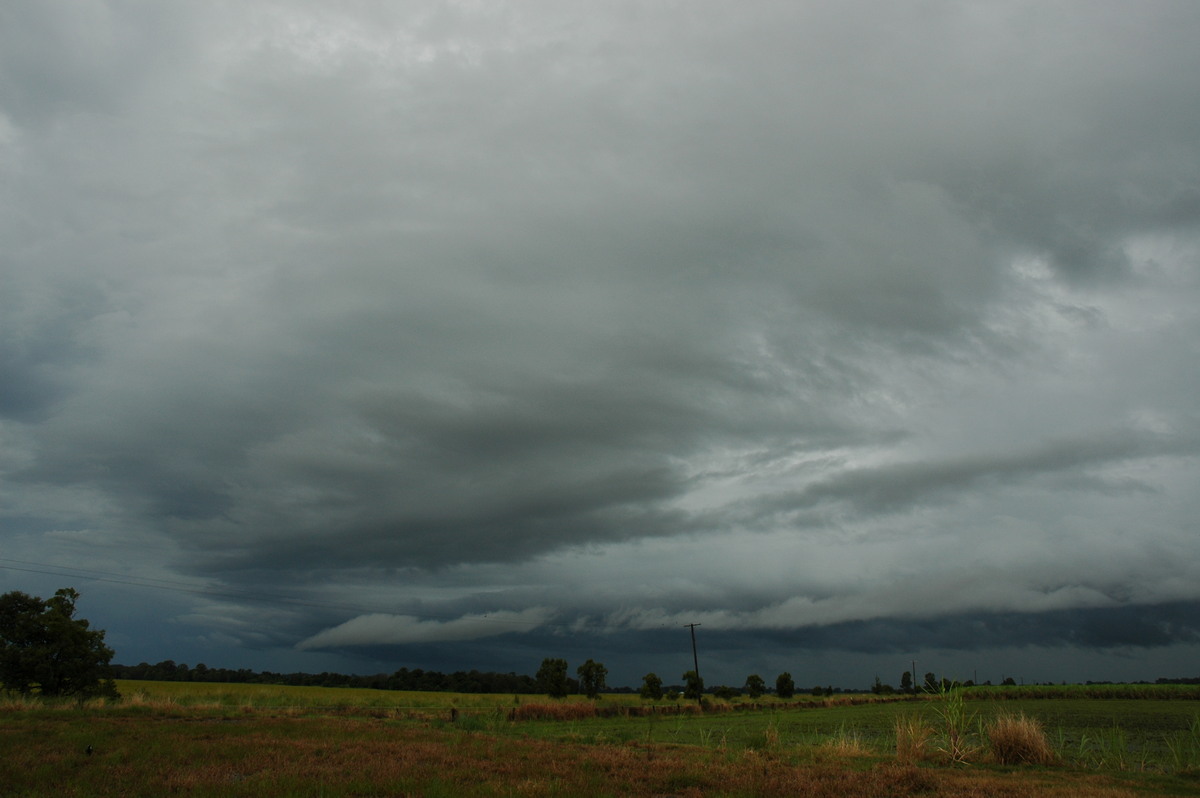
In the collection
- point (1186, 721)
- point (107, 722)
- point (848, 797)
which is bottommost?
point (1186, 721)

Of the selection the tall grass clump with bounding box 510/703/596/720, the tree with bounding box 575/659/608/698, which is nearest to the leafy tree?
the tree with bounding box 575/659/608/698

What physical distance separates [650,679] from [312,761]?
2941 inches

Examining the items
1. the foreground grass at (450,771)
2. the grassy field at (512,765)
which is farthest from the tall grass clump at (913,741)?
the foreground grass at (450,771)

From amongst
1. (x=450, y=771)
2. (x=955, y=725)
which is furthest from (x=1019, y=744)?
(x=450, y=771)

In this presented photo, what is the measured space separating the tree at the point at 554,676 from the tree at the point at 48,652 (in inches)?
1765

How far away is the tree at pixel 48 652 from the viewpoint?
1753 inches

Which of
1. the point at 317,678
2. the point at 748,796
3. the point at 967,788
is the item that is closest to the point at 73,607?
the point at 748,796

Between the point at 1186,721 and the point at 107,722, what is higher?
the point at 107,722

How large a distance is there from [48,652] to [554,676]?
163 feet

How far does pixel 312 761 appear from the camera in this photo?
18406mm

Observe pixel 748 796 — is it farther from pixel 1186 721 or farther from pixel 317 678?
pixel 317 678

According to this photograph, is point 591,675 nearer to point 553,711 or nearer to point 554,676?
point 554,676

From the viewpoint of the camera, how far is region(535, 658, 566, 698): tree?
8012 cm

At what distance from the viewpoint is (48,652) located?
4541cm
